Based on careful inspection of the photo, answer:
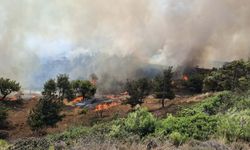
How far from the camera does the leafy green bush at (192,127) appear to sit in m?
10.2

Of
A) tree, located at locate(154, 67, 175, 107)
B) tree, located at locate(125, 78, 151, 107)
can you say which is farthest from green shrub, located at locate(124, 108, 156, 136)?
tree, located at locate(154, 67, 175, 107)

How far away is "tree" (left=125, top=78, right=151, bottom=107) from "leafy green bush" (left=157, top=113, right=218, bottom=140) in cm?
3571

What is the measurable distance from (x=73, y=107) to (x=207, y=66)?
50837 millimetres

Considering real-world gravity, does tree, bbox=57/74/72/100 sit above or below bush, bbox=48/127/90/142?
above

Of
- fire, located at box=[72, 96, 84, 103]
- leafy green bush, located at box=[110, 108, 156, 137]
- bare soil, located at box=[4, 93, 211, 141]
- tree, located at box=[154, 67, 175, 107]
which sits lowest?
bare soil, located at box=[4, 93, 211, 141]

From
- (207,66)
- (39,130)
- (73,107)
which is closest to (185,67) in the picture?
(207,66)

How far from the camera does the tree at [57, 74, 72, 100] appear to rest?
62500mm

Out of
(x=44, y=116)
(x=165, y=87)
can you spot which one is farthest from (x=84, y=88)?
(x=44, y=116)

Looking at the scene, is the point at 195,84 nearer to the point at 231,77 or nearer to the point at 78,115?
the point at 231,77

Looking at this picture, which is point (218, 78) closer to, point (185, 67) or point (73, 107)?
point (73, 107)

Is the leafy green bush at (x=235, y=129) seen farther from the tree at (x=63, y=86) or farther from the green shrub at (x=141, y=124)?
the tree at (x=63, y=86)

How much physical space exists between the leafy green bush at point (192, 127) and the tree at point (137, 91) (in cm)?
3571

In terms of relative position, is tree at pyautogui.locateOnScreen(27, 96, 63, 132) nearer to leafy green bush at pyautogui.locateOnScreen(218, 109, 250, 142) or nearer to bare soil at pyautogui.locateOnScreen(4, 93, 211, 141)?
bare soil at pyautogui.locateOnScreen(4, 93, 211, 141)

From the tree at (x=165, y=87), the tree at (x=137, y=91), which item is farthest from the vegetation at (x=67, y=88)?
the tree at (x=165, y=87)
